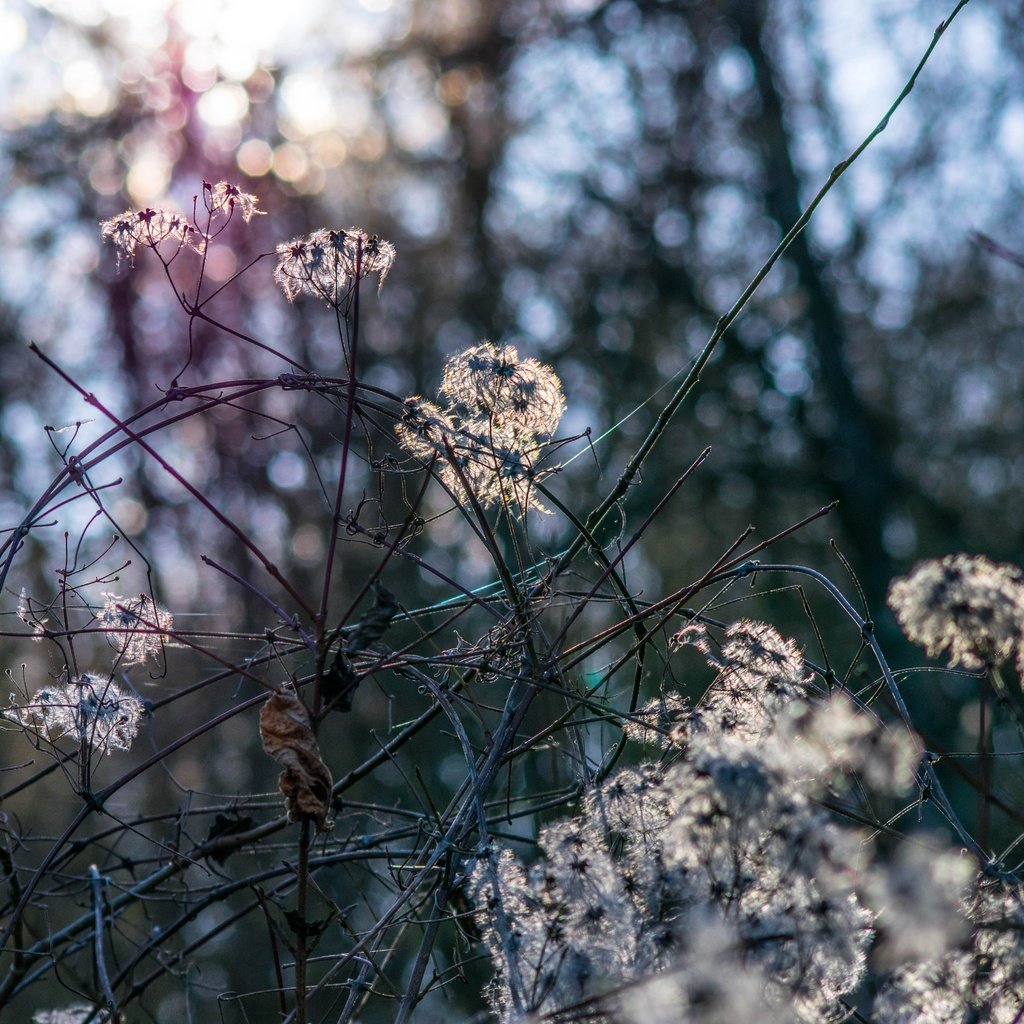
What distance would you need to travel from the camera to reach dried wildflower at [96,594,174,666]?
200cm

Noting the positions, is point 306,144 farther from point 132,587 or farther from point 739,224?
point 132,587

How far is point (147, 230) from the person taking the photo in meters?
1.85

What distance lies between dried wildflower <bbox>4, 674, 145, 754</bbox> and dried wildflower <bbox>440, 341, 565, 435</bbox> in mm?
779

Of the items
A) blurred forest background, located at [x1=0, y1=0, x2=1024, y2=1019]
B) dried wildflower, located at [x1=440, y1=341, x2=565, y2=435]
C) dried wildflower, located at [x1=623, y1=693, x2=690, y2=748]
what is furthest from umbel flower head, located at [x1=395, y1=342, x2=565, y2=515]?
blurred forest background, located at [x1=0, y1=0, x2=1024, y2=1019]

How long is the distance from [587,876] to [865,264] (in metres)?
10.8

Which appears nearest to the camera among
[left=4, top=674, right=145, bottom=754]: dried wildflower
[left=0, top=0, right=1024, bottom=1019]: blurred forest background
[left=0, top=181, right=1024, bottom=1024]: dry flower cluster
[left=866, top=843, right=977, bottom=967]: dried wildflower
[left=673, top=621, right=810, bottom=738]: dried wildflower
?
[left=866, top=843, right=977, bottom=967]: dried wildflower

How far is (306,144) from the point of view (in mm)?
11633

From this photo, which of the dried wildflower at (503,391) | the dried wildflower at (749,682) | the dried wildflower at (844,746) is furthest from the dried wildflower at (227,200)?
the dried wildflower at (844,746)

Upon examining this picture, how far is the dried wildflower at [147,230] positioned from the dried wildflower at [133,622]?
0.61m

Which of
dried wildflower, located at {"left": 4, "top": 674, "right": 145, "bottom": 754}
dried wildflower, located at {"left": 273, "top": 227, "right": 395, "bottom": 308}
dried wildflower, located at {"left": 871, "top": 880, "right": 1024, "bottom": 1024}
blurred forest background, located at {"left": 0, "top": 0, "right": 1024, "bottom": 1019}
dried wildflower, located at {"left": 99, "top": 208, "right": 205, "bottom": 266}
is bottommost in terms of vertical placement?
dried wildflower, located at {"left": 871, "top": 880, "right": 1024, "bottom": 1024}

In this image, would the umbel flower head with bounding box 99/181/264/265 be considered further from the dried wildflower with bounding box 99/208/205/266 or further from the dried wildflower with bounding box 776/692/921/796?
the dried wildflower with bounding box 776/692/921/796

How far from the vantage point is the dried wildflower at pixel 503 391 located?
189cm

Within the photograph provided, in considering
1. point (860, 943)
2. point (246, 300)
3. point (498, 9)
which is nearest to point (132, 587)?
point (246, 300)

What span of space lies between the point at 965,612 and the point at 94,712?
4.71 ft
